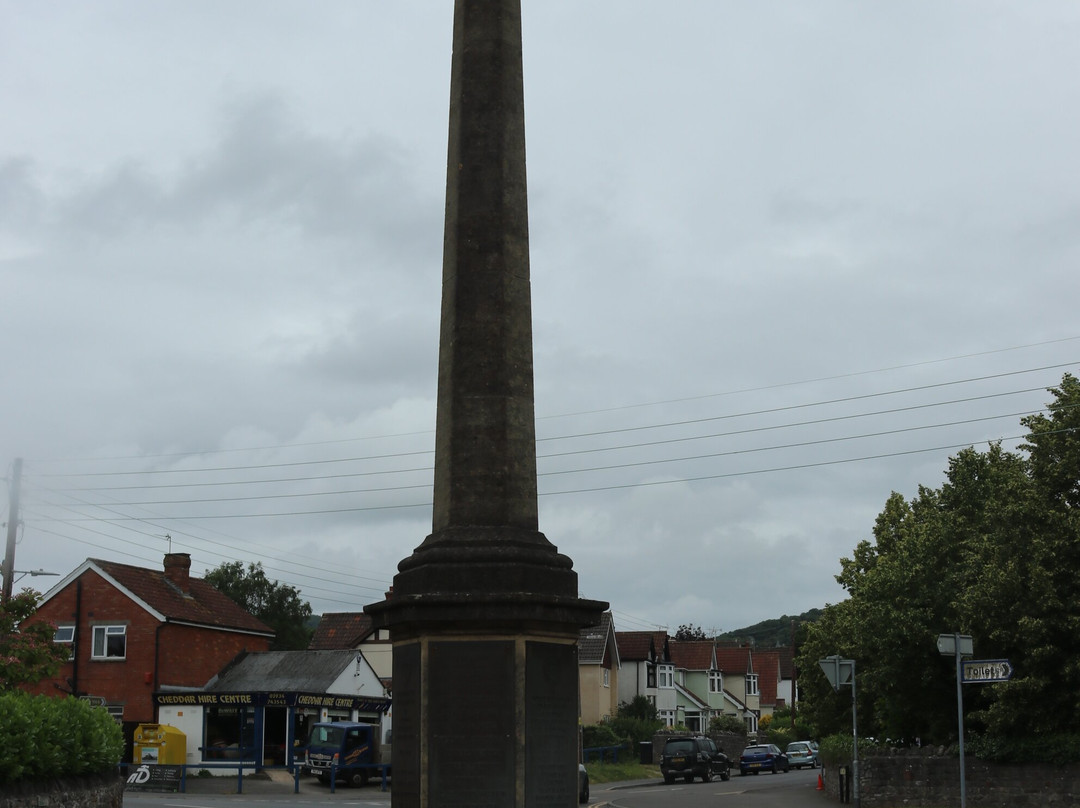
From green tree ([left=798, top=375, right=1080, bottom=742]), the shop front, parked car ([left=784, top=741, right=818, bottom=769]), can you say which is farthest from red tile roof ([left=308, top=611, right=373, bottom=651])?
green tree ([left=798, top=375, right=1080, bottom=742])

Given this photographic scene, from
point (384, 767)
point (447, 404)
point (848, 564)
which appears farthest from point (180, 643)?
point (447, 404)

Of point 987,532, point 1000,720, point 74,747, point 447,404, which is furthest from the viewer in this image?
point 987,532

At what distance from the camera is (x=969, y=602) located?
81.7 ft

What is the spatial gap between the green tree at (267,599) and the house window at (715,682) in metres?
28.0

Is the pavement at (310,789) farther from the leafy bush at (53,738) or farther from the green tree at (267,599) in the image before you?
the green tree at (267,599)

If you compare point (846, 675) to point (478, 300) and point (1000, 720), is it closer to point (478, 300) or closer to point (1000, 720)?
point (1000, 720)

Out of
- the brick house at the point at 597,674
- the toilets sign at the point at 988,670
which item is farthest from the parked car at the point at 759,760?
the toilets sign at the point at 988,670

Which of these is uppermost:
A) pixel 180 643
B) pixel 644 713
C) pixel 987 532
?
pixel 987 532

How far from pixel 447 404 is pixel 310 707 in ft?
113

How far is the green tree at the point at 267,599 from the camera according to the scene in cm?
8031

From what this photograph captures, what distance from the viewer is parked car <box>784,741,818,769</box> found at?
59.3 meters

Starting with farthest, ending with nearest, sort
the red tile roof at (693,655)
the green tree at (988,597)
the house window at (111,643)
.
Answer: the red tile roof at (693,655), the house window at (111,643), the green tree at (988,597)

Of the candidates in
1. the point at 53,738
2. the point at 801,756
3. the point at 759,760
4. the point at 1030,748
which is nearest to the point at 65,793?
the point at 53,738

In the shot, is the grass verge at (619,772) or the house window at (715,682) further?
the house window at (715,682)
